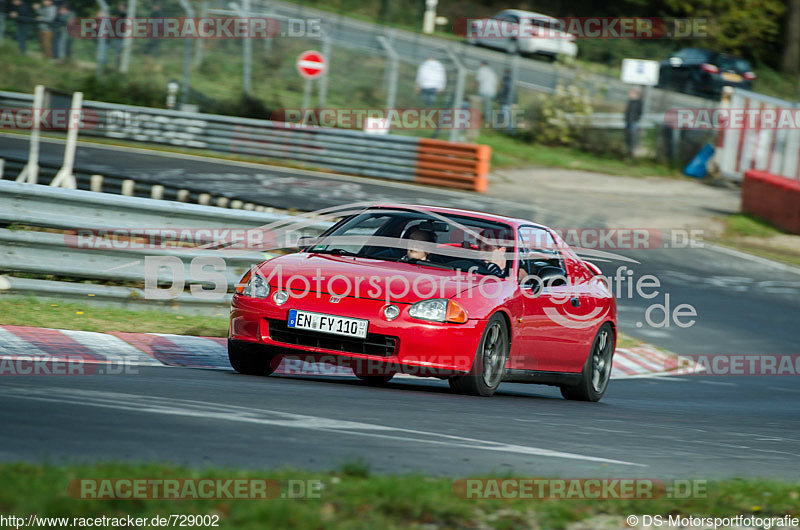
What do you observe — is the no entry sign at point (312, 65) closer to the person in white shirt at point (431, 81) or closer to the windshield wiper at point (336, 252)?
the person in white shirt at point (431, 81)

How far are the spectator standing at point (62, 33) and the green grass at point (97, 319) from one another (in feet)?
69.8

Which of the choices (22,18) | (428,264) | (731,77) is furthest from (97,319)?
(731,77)

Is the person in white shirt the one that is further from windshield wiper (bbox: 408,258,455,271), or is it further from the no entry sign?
windshield wiper (bbox: 408,258,455,271)

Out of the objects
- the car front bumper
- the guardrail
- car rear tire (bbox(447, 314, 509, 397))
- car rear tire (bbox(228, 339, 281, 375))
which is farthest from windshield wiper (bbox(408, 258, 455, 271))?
the guardrail

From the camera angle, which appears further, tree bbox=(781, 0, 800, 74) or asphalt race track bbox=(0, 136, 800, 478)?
tree bbox=(781, 0, 800, 74)

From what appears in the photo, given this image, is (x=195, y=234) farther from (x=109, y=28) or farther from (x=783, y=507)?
(x=109, y=28)

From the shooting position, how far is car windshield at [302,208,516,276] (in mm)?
9070

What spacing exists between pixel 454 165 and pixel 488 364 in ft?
60.2

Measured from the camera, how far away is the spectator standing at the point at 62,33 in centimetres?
3064

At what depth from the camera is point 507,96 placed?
115 ft

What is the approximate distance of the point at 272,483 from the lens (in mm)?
4379

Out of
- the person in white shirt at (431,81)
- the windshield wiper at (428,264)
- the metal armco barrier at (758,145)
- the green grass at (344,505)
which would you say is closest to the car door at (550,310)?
the windshield wiper at (428,264)

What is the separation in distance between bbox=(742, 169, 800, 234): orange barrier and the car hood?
17127mm

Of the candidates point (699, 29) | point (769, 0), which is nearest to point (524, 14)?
point (699, 29)
